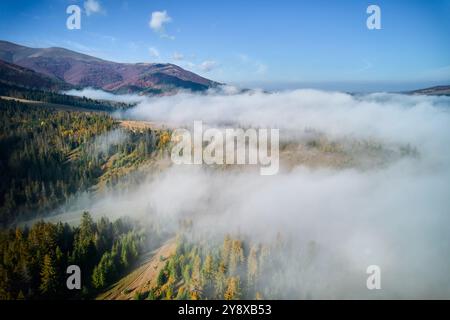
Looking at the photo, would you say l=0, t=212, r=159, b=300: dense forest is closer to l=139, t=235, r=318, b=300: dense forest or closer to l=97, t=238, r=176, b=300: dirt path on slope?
l=97, t=238, r=176, b=300: dirt path on slope

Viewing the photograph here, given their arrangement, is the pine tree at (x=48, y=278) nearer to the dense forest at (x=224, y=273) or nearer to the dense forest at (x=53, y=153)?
the dense forest at (x=224, y=273)

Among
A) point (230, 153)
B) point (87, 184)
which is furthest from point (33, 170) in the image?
point (230, 153)

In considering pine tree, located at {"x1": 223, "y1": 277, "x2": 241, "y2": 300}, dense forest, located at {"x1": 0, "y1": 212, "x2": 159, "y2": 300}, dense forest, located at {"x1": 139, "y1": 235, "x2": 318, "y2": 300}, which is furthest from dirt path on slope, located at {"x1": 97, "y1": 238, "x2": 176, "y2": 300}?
pine tree, located at {"x1": 223, "y1": 277, "x2": 241, "y2": 300}

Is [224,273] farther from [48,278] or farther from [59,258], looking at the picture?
[48,278]

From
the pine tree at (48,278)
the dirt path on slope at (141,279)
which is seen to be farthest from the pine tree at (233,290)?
the pine tree at (48,278)

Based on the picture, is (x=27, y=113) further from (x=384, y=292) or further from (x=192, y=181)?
(x=384, y=292)

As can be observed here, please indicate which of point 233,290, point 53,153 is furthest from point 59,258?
point 53,153
